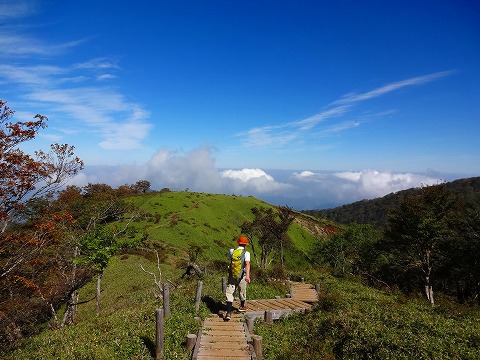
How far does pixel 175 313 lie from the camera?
16.5 meters

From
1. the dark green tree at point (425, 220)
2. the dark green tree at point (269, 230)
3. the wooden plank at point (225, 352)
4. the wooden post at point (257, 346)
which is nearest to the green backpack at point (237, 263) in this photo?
the wooden post at point (257, 346)

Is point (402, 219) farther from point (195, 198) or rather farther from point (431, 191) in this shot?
point (195, 198)

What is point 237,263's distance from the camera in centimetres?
1442

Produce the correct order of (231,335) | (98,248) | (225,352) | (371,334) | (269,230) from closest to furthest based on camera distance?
(225,352)
(371,334)
(231,335)
(98,248)
(269,230)

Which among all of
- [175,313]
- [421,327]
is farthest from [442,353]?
[175,313]

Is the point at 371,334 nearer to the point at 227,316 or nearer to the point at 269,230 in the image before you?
the point at 227,316

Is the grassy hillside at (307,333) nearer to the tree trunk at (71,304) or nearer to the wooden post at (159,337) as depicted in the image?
the wooden post at (159,337)

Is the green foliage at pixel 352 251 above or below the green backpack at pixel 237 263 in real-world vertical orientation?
below

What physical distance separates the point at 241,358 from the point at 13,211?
49.8ft

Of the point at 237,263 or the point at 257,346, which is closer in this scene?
the point at 257,346

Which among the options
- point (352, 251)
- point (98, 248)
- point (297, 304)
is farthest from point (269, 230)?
Answer: point (98, 248)

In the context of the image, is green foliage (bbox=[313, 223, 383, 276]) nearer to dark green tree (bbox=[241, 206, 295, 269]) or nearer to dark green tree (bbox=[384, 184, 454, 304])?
dark green tree (bbox=[241, 206, 295, 269])

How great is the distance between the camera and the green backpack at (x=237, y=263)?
14375mm

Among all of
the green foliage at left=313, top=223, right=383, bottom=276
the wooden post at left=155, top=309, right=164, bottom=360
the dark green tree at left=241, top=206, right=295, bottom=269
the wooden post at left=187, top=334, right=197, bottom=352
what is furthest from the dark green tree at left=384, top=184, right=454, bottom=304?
the wooden post at left=155, top=309, right=164, bottom=360
